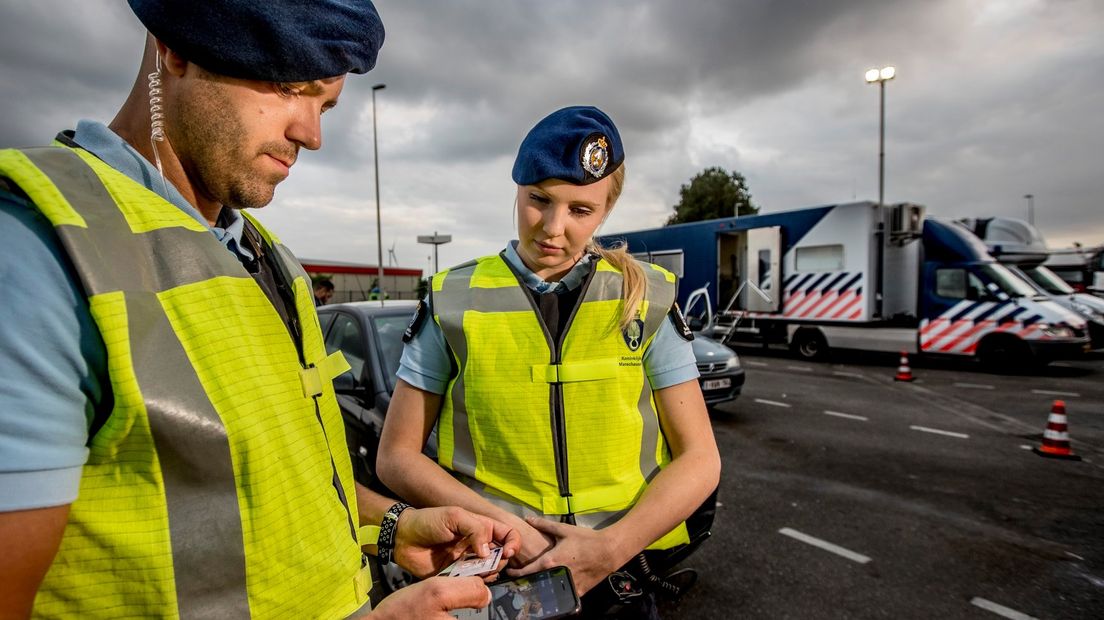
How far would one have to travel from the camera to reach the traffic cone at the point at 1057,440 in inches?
211

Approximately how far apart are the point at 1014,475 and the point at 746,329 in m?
8.41

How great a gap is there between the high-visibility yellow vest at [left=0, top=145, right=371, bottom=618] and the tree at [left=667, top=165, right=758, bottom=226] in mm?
33075

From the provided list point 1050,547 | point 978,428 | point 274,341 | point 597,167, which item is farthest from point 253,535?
point 978,428

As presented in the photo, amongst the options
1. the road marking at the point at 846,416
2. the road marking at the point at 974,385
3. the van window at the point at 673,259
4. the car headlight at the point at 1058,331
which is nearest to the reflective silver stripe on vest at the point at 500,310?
the road marking at the point at 846,416

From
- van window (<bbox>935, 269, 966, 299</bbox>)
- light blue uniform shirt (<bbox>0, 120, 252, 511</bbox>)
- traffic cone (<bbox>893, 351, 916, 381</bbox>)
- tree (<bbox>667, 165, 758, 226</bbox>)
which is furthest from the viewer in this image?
tree (<bbox>667, 165, 758, 226</bbox>)

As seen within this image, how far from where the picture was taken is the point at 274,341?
0.87m

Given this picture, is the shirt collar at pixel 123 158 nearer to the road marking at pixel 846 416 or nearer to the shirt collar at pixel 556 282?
the shirt collar at pixel 556 282

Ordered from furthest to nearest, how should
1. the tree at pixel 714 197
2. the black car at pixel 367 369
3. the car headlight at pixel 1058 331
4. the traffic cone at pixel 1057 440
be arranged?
the tree at pixel 714 197 < the car headlight at pixel 1058 331 < the traffic cone at pixel 1057 440 < the black car at pixel 367 369

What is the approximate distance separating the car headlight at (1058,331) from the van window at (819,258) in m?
3.38

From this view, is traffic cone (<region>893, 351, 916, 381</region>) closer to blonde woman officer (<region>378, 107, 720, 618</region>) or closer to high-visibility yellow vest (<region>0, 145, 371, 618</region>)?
blonde woman officer (<region>378, 107, 720, 618</region>)

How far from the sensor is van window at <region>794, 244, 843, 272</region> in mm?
11422

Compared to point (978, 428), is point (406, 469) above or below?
above

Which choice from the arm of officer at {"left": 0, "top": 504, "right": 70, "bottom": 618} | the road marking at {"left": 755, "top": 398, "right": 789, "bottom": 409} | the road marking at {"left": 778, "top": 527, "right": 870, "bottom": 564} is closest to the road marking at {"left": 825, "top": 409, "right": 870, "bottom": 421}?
the road marking at {"left": 755, "top": 398, "right": 789, "bottom": 409}

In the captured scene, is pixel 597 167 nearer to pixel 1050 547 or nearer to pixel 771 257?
pixel 1050 547
